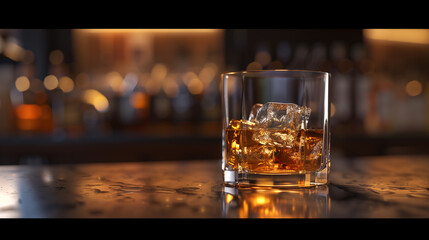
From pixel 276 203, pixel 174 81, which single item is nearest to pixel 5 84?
pixel 174 81

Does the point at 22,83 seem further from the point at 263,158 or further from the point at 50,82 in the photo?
the point at 263,158

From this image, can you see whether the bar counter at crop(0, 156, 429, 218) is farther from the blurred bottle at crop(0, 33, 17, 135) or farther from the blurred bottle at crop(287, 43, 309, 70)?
the blurred bottle at crop(0, 33, 17, 135)

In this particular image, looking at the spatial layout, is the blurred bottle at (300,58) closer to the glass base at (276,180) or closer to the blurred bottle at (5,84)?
the blurred bottle at (5,84)

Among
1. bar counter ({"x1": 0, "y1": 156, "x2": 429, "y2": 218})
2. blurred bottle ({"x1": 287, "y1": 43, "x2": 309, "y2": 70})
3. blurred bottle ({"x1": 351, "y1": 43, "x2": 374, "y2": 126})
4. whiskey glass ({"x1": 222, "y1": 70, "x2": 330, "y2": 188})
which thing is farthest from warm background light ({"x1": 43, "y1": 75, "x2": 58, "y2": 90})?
whiskey glass ({"x1": 222, "y1": 70, "x2": 330, "y2": 188})
